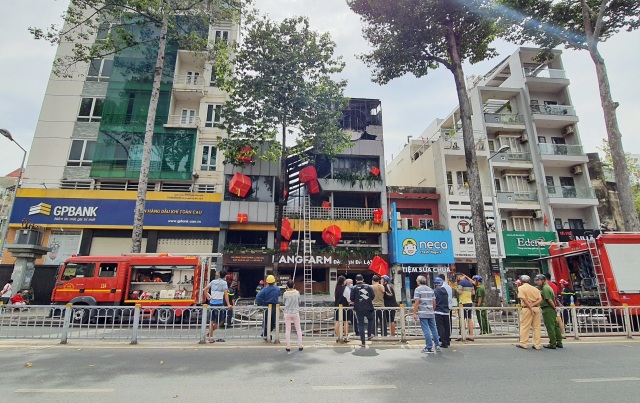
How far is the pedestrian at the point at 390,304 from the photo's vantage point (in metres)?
9.85

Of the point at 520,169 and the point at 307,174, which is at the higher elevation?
the point at 520,169

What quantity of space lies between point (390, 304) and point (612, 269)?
26.5 ft

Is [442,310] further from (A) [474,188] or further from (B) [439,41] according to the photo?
(B) [439,41]

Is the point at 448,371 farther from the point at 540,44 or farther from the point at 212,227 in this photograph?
the point at 540,44

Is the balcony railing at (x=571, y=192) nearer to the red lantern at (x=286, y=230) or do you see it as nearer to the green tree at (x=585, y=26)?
the green tree at (x=585, y=26)

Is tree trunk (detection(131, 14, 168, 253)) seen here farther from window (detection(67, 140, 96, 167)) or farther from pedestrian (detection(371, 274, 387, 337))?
pedestrian (detection(371, 274, 387, 337))

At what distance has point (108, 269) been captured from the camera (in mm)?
14016

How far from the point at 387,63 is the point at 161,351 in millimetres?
18688

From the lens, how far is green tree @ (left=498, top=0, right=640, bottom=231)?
16219 mm

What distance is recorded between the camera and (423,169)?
29500mm

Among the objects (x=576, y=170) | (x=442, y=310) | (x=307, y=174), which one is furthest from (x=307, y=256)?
(x=576, y=170)

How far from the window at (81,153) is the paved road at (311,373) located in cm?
1870

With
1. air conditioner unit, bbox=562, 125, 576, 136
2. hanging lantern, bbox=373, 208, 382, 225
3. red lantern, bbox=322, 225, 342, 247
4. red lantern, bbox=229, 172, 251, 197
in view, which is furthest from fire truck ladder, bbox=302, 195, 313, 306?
air conditioner unit, bbox=562, 125, 576, 136

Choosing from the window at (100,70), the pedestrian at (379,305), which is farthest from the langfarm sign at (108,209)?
the pedestrian at (379,305)
